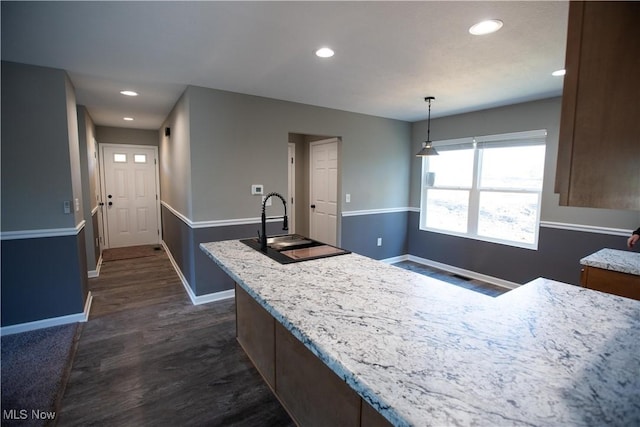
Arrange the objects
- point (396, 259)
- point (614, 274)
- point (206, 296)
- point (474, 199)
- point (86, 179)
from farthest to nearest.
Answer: point (396, 259)
point (474, 199)
point (86, 179)
point (206, 296)
point (614, 274)

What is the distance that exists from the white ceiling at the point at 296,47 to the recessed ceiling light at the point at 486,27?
0.04m

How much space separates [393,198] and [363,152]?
3.38 feet

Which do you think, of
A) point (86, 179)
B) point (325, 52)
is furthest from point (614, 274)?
point (86, 179)

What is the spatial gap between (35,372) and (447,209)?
16.8 ft

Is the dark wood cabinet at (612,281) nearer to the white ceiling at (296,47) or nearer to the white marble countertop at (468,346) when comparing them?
the white marble countertop at (468,346)

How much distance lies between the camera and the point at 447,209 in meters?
4.91

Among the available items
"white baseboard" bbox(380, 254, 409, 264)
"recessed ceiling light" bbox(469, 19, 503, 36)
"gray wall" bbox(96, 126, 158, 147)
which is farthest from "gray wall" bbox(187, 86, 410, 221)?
"gray wall" bbox(96, 126, 158, 147)

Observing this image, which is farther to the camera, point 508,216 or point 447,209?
point 447,209

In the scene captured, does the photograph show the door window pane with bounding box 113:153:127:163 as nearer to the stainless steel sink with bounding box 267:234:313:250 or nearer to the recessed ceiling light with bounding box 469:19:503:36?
the stainless steel sink with bounding box 267:234:313:250

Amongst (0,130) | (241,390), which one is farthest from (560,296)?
(0,130)

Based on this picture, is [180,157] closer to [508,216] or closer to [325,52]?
[325,52]

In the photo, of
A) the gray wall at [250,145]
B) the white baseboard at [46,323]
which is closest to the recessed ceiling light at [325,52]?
the gray wall at [250,145]

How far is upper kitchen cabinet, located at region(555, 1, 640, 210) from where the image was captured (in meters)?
0.64

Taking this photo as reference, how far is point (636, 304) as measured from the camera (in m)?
1.29
